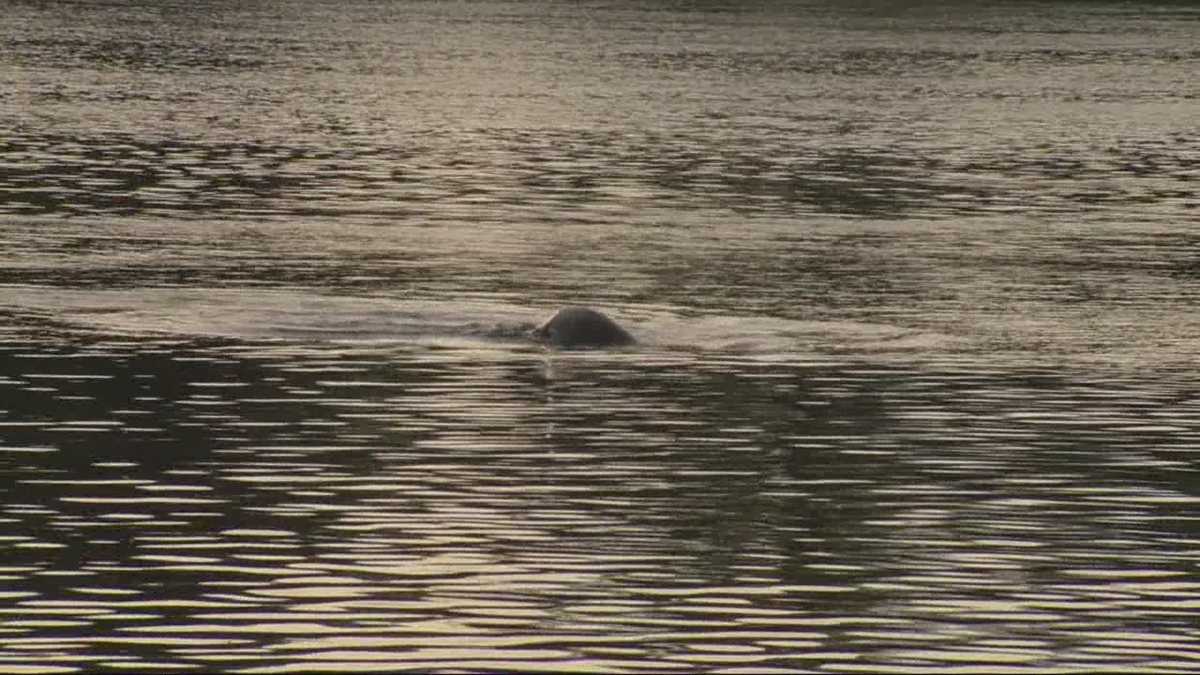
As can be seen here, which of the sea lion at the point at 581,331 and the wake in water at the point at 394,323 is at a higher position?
the sea lion at the point at 581,331

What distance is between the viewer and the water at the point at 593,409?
22.4 m

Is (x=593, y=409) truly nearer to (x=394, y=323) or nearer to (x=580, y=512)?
(x=580, y=512)

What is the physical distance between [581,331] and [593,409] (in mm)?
5367

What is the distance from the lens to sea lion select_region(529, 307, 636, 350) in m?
38.1

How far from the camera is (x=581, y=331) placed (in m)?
38.2

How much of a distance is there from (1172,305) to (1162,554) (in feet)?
60.4

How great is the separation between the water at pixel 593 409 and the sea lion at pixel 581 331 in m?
0.45

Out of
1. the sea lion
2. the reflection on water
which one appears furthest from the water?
the sea lion

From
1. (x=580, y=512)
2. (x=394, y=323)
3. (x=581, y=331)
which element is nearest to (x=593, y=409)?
(x=581, y=331)

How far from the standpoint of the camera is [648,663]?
20969 mm

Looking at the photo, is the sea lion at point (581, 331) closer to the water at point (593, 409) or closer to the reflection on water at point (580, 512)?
the water at point (593, 409)

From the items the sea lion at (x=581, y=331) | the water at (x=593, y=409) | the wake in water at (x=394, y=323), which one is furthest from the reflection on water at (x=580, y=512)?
the wake in water at (x=394, y=323)

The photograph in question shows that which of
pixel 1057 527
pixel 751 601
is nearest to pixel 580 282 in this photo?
pixel 1057 527

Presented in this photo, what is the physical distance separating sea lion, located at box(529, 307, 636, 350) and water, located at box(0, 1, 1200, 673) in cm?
45
